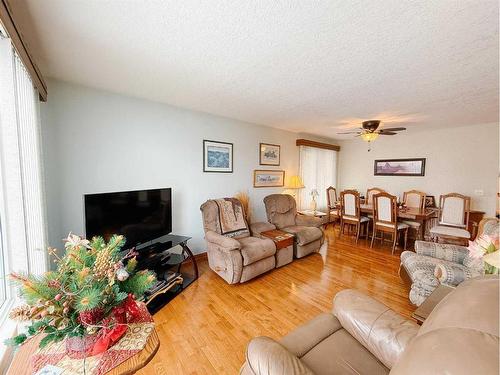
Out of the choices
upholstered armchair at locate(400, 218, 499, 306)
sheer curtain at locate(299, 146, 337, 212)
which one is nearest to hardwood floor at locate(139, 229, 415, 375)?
upholstered armchair at locate(400, 218, 499, 306)

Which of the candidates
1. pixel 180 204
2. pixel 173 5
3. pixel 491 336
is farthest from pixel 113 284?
pixel 180 204

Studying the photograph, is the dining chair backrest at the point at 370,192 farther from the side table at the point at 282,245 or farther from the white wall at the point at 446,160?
the side table at the point at 282,245

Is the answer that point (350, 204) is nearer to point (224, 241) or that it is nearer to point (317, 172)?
point (317, 172)

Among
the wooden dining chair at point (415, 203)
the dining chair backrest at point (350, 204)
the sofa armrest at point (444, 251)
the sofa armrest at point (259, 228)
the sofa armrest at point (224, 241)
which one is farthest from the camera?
the dining chair backrest at point (350, 204)

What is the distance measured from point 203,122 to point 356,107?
7.47ft

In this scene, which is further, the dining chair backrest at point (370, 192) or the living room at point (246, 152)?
the dining chair backrest at point (370, 192)

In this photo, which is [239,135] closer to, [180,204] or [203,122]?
[203,122]

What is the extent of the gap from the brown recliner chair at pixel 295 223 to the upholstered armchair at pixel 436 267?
1.26m

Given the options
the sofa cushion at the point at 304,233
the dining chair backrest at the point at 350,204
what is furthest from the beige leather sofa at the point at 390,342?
the dining chair backrest at the point at 350,204

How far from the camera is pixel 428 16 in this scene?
127 centimetres

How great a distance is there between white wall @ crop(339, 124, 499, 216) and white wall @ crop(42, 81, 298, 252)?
3.37m

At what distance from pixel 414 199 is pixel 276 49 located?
181 inches

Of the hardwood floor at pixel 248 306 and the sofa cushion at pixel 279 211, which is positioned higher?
the sofa cushion at pixel 279 211

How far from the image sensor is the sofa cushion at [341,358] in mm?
1065
